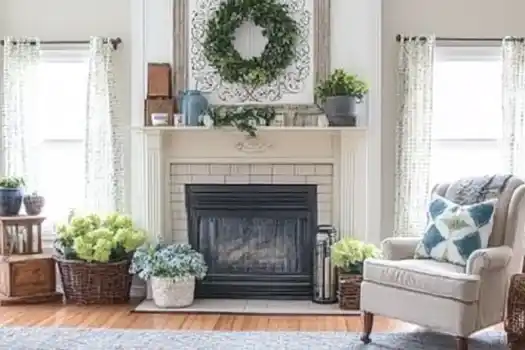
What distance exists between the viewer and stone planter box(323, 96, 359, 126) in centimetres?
542

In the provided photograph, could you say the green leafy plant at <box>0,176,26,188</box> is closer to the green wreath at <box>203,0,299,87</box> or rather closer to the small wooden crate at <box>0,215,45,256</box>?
the small wooden crate at <box>0,215,45,256</box>

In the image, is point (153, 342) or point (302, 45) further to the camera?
point (302, 45)

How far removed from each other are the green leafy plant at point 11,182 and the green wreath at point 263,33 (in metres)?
1.71

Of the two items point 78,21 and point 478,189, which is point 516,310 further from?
point 78,21

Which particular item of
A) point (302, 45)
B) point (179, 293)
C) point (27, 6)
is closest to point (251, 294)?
point (179, 293)

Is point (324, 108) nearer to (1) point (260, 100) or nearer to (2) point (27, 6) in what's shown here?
(1) point (260, 100)

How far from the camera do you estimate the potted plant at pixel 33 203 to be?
5.75m

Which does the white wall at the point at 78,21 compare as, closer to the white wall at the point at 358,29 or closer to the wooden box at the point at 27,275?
the white wall at the point at 358,29

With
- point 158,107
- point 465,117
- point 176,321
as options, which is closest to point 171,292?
point 176,321

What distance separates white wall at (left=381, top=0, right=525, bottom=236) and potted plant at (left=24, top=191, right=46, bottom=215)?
276cm

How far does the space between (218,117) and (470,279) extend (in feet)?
7.56

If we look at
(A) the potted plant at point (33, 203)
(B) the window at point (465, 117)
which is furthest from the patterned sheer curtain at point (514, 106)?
(A) the potted plant at point (33, 203)

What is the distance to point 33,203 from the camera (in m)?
5.76

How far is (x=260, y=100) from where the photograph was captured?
571cm
